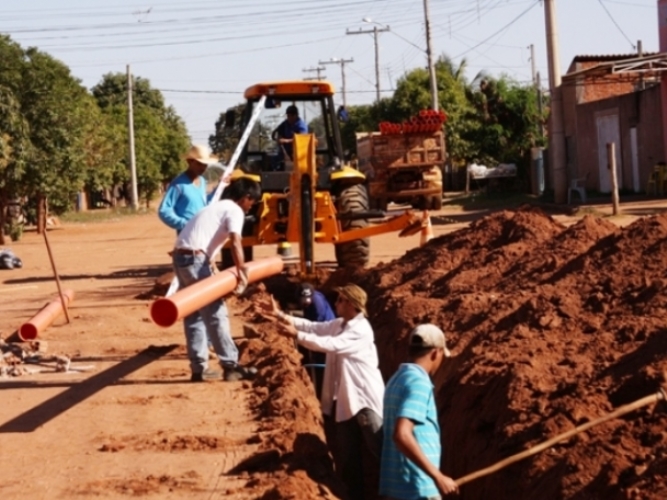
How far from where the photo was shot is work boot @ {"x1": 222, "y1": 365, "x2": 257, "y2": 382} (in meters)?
10.7

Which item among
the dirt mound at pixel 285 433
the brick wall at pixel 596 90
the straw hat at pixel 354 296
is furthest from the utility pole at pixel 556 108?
the straw hat at pixel 354 296

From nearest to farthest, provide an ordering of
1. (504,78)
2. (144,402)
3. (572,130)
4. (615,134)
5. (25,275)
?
1. (144,402)
2. (25,275)
3. (615,134)
4. (572,130)
5. (504,78)

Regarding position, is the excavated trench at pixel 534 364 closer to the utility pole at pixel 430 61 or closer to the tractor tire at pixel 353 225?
the tractor tire at pixel 353 225

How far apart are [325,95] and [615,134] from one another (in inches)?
885

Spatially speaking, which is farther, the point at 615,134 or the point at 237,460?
the point at 615,134

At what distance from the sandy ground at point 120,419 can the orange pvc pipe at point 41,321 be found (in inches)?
6.3

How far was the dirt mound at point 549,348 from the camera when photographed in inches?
298

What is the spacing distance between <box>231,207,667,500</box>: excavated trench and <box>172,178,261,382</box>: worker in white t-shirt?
351mm

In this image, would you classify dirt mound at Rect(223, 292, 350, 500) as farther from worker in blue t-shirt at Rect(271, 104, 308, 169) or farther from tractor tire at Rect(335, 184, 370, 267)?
tractor tire at Rect(335, 184, 370, 267)

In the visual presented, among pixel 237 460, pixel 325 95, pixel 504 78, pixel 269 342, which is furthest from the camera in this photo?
pixel 504 78

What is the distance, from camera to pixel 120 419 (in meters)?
9.40

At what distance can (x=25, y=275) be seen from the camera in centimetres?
2489

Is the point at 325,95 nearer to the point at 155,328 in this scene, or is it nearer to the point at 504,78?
the point at 155,328

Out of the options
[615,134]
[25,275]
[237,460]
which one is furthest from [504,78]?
[237,460]
